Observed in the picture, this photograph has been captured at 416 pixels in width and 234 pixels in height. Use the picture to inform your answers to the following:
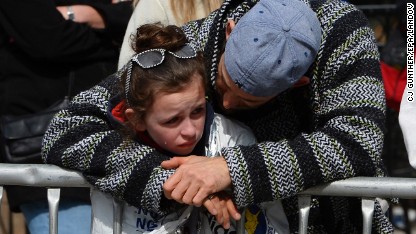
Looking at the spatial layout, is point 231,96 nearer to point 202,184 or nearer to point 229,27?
point 229,27

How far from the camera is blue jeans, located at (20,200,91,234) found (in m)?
3.13

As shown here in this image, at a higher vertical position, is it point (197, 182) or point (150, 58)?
point (150, 58)

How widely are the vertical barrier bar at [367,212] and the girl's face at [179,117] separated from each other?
1.66 ft

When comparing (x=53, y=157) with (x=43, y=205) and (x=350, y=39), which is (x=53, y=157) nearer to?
(x=43, y=205)

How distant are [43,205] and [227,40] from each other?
3.52 ft

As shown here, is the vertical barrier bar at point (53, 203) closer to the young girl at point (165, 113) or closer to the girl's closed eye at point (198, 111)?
the young girl at point (165, 113)

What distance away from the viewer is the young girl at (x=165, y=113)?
241cm

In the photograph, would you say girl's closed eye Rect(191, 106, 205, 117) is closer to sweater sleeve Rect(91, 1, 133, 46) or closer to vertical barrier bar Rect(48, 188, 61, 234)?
vertical barrier bar Rect(48, 188, 61, 234)

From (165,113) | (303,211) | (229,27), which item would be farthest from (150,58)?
(303,211)

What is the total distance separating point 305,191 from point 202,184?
31cm

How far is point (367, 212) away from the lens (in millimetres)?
2451

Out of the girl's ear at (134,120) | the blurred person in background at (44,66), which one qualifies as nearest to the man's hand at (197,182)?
the girl's ear at (134,120)

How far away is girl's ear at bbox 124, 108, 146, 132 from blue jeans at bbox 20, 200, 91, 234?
760 millimetres

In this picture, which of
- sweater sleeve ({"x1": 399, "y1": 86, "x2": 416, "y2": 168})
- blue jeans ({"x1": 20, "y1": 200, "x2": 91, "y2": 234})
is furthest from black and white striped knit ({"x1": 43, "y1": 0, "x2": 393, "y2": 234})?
blue jeans ({"x1": 20, "y1": 200, "x2": 91, "y2": 234})
